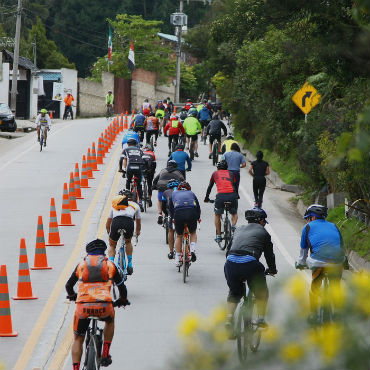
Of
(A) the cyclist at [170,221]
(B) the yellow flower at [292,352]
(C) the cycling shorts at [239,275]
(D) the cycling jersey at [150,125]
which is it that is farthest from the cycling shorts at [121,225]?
(D) the cycling jersey at [150,125]

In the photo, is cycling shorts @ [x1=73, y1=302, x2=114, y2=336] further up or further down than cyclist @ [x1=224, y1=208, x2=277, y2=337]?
further down

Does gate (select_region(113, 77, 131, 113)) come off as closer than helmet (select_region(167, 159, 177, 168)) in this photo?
No

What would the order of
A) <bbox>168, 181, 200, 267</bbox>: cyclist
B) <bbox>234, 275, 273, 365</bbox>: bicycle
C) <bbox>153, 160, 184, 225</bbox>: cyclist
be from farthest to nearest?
1. <bbox>153, 160, 184, 225</bbox>: cyclist
2. <bbox>168, 181, 200, 267</bbox>: cyclist
3. <bbox>234, 275, 273, 365</bbox>: bicycle

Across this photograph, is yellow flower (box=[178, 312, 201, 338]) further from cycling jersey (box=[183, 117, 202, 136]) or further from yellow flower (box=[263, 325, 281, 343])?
cycling jersey (box=[183, 117, 202, 136])

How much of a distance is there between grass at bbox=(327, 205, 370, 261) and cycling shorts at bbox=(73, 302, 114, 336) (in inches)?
96.5

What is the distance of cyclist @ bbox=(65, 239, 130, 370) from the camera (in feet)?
29.0

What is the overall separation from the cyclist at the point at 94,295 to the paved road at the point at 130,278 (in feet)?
2.97

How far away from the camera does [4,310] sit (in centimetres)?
1157

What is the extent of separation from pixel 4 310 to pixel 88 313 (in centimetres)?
307

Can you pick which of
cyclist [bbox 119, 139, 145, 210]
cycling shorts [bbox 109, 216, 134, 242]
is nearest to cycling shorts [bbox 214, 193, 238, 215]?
cyclist [bbox 119, 139, 145, 210]

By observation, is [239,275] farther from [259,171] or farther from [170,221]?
[259,171]

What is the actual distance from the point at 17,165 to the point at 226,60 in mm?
17370

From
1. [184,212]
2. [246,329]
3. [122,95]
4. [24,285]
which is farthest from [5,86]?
[246,329]

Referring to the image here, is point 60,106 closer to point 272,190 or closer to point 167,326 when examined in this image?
point 272,190
